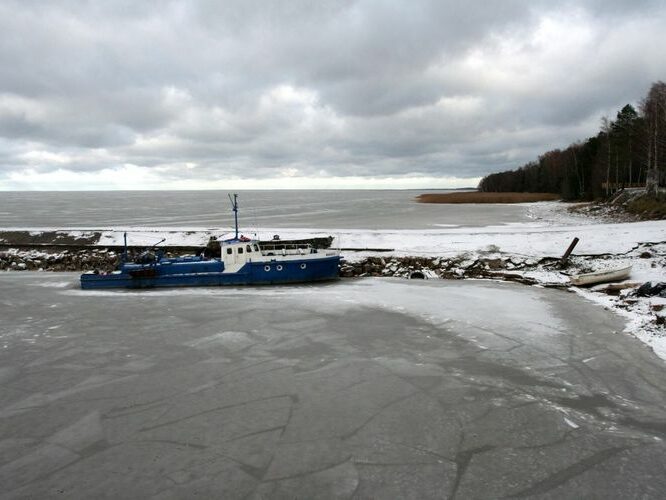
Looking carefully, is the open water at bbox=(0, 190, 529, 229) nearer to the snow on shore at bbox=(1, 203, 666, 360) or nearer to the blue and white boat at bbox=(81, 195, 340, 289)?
the snow on shore at bbox=(1, 203, 666, 360)

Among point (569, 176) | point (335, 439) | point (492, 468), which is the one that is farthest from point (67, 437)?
point (569, 176)

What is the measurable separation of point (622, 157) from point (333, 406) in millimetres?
61906

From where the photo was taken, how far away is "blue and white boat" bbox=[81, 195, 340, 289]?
21469 mm

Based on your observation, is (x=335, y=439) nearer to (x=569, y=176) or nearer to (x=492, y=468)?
(x=492, y=468)

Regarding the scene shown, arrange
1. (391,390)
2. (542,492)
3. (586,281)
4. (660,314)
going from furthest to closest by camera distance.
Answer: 1. (586,281)
2. (660,314)
3. (391,390)
4. (542,492)

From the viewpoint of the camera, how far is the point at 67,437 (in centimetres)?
673

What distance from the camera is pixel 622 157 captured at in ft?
185

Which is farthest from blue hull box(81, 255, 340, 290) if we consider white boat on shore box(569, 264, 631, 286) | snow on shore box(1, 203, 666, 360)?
A: white boat on shore box(569, 264, 631, 286)

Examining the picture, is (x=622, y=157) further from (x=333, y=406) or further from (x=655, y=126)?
(x=333, y=406)

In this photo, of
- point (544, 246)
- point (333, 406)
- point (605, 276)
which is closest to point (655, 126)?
point (544, 246)

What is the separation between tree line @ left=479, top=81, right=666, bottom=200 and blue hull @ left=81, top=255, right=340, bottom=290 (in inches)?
1348

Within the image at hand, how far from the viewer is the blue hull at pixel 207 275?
21453 mm

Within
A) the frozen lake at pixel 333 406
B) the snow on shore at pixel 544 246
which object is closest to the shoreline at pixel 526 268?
the snow on shore at pixel 544 246

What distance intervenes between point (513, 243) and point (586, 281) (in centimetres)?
754
